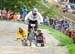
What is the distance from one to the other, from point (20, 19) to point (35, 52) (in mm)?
16792

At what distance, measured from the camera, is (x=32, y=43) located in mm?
17188

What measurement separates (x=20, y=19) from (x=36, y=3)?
6268 mm

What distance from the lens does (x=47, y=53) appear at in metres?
14.1

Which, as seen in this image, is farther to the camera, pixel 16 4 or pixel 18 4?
pixel 16 4

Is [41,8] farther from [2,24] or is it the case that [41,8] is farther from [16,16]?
[2,24]

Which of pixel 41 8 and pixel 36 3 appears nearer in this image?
pixel 36 3

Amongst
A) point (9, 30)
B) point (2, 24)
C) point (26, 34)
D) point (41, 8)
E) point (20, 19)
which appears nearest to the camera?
point (26, 34)

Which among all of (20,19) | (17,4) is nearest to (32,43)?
(20,19)

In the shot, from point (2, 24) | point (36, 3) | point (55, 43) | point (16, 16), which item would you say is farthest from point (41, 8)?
point (55, 43)

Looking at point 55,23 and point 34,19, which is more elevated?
point 34,19

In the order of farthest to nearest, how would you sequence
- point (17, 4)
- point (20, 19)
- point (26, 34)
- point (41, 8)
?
point (41, 8)
point (17, 4)
point (20, 19)
point (26, 34)

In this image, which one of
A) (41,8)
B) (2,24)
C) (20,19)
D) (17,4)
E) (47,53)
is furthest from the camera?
(41,8)

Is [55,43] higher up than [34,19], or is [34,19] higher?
[34,19]

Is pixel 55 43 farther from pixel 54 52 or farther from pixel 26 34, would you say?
pixel 54 52
